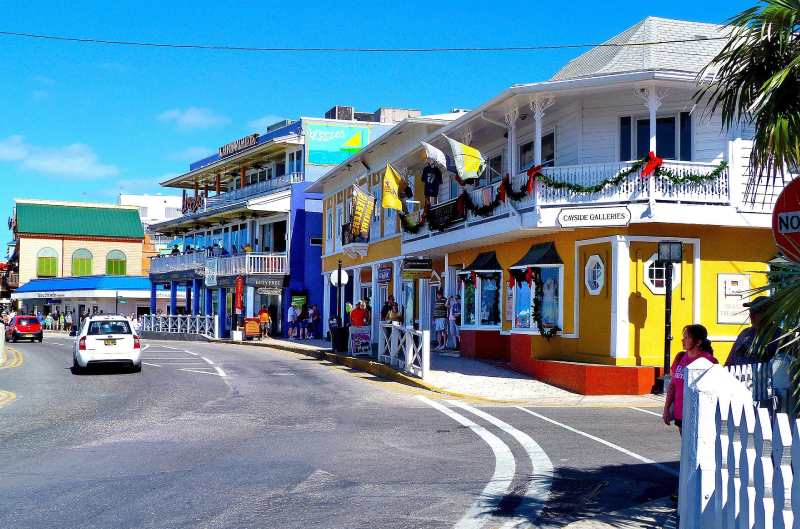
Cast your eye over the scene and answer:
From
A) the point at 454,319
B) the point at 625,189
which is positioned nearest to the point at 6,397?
the point at 625,189

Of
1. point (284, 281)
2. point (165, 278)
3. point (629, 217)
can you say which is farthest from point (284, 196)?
point (629, 217)

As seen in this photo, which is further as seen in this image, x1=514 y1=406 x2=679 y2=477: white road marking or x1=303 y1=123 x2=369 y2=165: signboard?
x1=303 y1=123 x2=369 y2=165: signboard

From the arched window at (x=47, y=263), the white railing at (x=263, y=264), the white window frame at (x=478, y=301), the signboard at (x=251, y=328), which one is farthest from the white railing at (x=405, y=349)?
the arched window at (x=47, y=263)

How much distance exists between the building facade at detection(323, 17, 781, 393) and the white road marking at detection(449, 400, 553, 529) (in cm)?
683

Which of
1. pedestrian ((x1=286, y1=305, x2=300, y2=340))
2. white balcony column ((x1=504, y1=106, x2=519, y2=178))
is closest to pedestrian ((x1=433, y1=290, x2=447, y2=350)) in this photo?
white balcony column ((x1=504, y1=106, x2=519, y2=178))

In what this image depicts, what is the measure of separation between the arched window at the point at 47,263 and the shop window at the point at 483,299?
2535 inches

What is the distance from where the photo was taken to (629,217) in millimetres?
19234

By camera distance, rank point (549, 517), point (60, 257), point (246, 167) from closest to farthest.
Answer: point (549, 517), point (246, 167), point (60, 257)

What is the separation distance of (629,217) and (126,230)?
72.4m

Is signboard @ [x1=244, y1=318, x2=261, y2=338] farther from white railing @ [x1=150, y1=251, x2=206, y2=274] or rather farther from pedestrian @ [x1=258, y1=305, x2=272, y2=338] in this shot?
white railing @ [x1=150, y1=251, x2=206, y2=274]

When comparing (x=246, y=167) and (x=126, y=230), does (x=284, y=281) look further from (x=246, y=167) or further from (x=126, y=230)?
(x=126, y=230)

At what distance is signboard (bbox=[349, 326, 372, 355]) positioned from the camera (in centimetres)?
2625

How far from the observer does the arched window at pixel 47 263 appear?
3211 inches

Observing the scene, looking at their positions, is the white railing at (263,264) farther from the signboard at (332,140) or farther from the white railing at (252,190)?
the signboard at (332,140)
